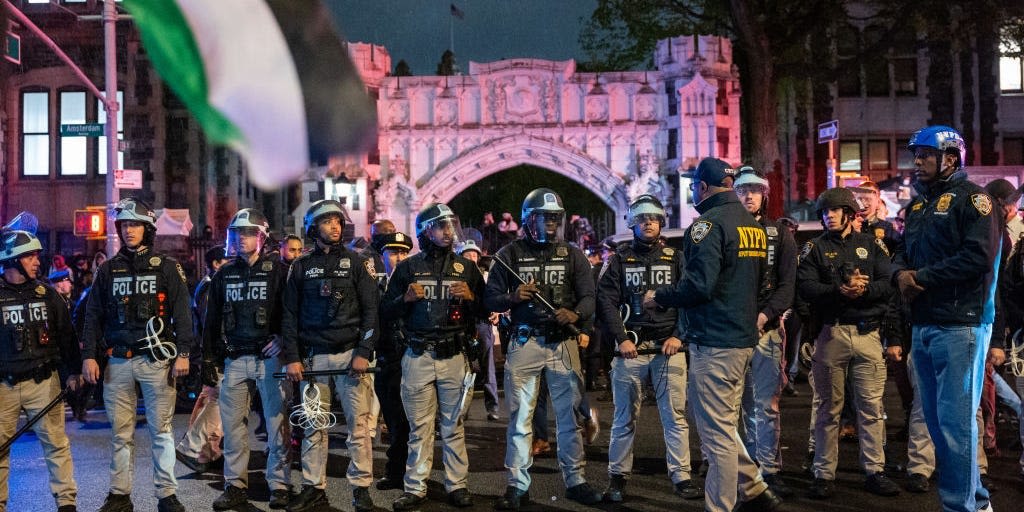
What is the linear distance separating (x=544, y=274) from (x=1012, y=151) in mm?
29371

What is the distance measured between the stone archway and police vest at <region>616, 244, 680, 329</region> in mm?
18688

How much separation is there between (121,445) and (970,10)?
2647 cm

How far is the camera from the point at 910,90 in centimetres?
3231

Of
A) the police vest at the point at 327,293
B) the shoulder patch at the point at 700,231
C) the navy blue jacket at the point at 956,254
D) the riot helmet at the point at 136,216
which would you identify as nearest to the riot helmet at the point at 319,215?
the police vest at the point at 327,293

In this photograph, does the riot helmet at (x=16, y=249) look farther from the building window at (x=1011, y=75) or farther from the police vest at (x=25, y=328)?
the building window at (x=1011, y=75)

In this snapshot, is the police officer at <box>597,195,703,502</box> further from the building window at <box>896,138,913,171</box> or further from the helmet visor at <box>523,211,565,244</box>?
the building window at <box>896,138,913,171</box>

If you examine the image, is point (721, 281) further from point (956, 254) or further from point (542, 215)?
point (542, 215)

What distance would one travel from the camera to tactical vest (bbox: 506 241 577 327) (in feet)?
24.9

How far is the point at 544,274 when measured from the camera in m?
7.71

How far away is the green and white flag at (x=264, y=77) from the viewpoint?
25.5 m

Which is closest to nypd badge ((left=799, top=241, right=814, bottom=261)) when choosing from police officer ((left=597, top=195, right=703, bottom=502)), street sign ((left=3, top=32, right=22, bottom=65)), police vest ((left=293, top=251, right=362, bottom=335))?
police officer ((left=597, top=195, right=703, bottom=502))

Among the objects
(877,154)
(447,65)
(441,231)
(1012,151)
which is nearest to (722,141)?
(877,154)

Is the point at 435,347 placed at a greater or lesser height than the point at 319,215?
lesser

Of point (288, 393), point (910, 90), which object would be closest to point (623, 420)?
point (288, 393)
